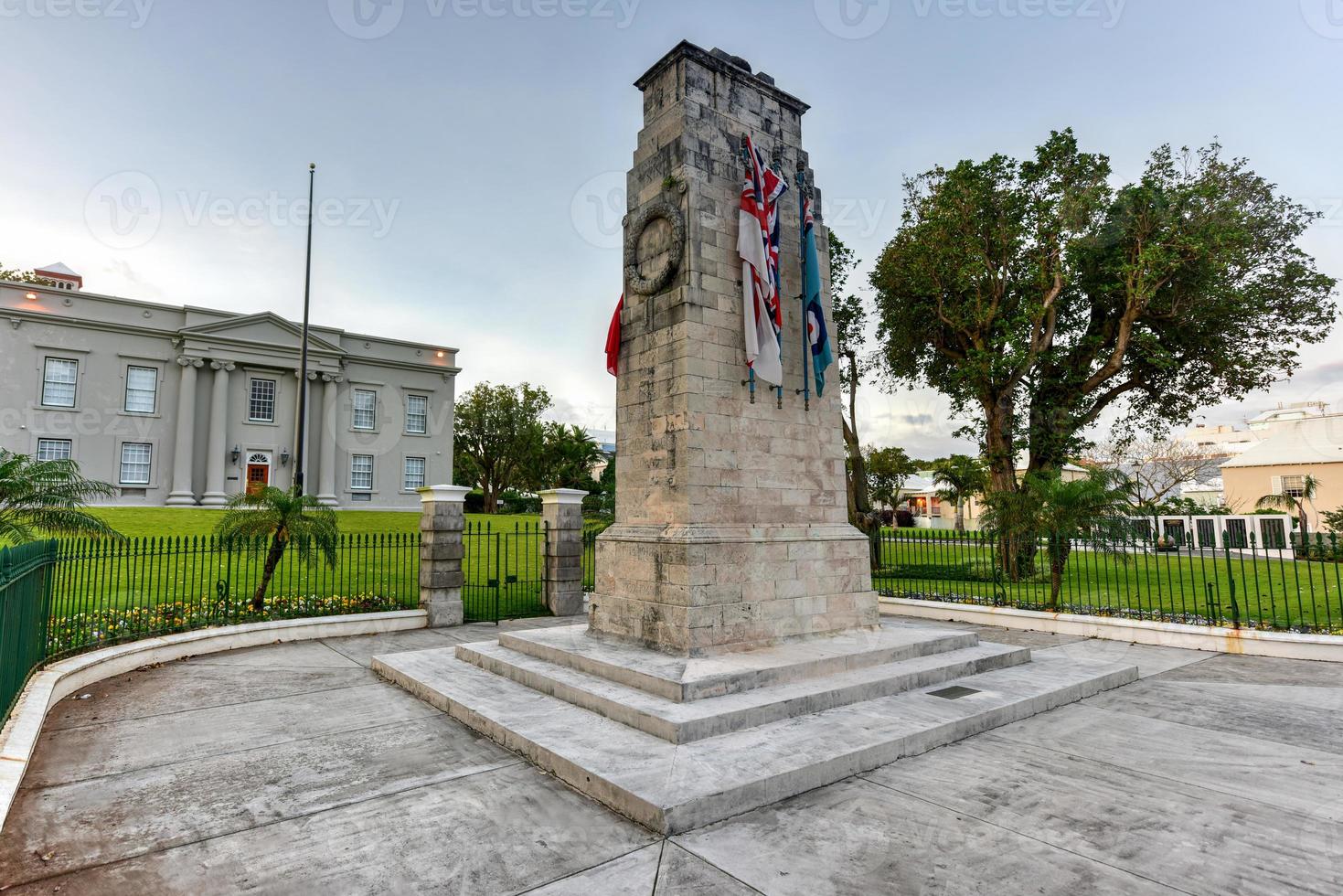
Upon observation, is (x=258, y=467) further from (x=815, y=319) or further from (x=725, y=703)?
(x=725, y=703)

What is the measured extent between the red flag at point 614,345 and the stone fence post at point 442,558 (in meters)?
4.61

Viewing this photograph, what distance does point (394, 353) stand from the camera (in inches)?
1374

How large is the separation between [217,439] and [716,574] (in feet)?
99.1

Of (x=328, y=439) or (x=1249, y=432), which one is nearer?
(x=328, y=439)

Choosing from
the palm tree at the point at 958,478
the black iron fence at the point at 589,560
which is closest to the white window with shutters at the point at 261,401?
the black iron fence at the point at 589,560

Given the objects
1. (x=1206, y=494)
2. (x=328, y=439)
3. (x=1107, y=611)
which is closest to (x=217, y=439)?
(x=328, y=439)

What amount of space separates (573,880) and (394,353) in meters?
34.9

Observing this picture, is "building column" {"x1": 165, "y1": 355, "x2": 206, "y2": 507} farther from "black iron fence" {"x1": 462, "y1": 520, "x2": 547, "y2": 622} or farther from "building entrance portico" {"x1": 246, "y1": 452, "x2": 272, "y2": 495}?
"black iron fence" {"x1": 462, "y1": 520, "x2": 547, "y2": 622}

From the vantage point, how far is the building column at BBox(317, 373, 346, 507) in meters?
32.5

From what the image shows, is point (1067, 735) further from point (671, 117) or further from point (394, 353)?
point (394, 353)

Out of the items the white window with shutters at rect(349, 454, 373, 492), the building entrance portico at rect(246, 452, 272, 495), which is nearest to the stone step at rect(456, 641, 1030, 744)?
the building entrance portico at rect(246, 452, 272, 495)

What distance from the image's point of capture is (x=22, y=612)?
6332 millimetres

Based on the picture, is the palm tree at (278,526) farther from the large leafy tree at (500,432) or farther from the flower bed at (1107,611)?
the large leafy tree at (500,432)

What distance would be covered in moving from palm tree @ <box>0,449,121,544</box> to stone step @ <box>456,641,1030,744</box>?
20.8ft
